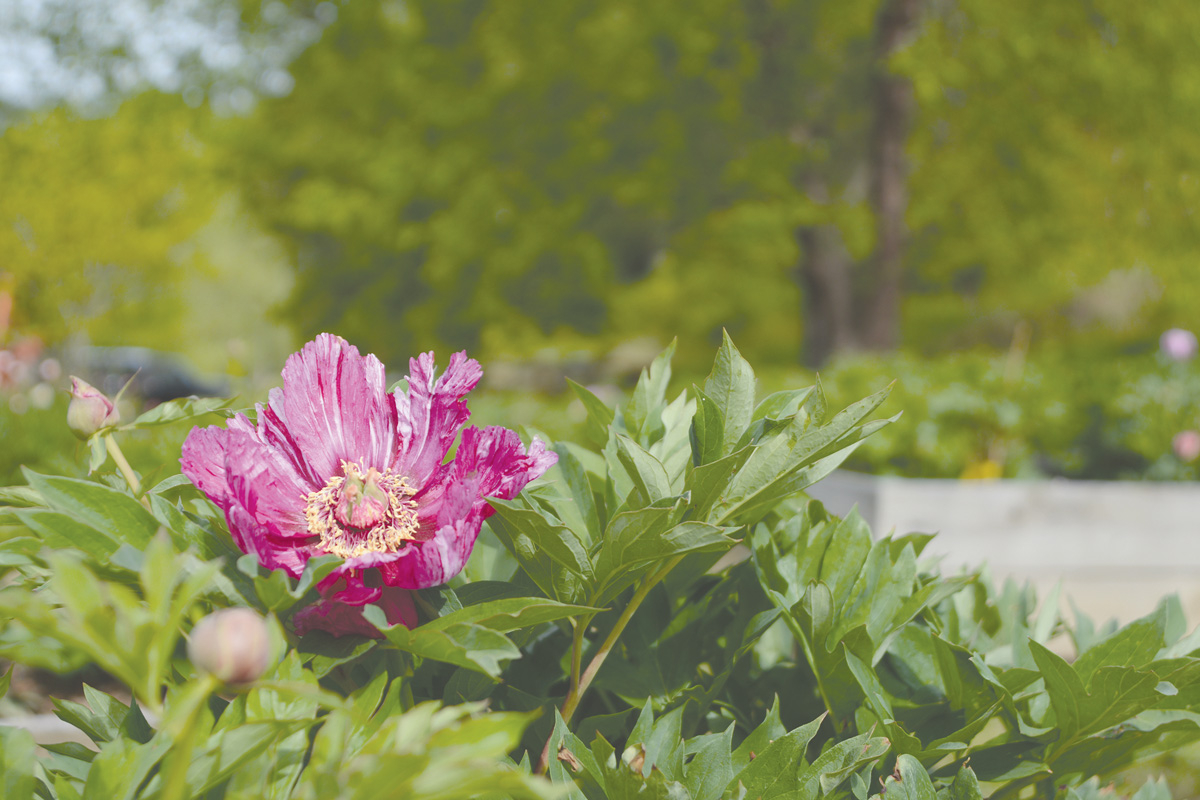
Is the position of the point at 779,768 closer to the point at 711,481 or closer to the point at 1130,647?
the point at 711,481

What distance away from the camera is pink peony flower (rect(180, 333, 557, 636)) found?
29.1 inches

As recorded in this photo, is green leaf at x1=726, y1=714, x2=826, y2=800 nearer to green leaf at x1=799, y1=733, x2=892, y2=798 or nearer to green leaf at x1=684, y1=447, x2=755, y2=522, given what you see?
green leaf at x1=799, y1=733, x2=892, y2=798

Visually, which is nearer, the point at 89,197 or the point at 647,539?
the point at 647,539

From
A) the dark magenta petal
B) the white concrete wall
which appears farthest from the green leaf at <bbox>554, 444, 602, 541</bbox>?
the white concrete wall

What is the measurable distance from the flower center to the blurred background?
495cm

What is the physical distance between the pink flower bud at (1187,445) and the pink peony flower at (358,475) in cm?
595

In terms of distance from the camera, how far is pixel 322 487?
87 cm

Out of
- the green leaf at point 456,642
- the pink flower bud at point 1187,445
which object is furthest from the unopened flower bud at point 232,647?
the pink flower bud at point 1187,445

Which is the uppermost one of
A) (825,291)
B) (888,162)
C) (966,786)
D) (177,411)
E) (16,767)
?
(888,162)

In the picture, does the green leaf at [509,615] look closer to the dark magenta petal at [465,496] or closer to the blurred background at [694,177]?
the dark magenta petal at [465,496]

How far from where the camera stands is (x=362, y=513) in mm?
801

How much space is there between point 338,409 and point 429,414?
3.6 inches

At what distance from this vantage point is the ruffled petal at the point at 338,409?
33.6 inches

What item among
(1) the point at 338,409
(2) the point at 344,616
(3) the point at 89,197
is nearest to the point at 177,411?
(1) the point at 338,409
